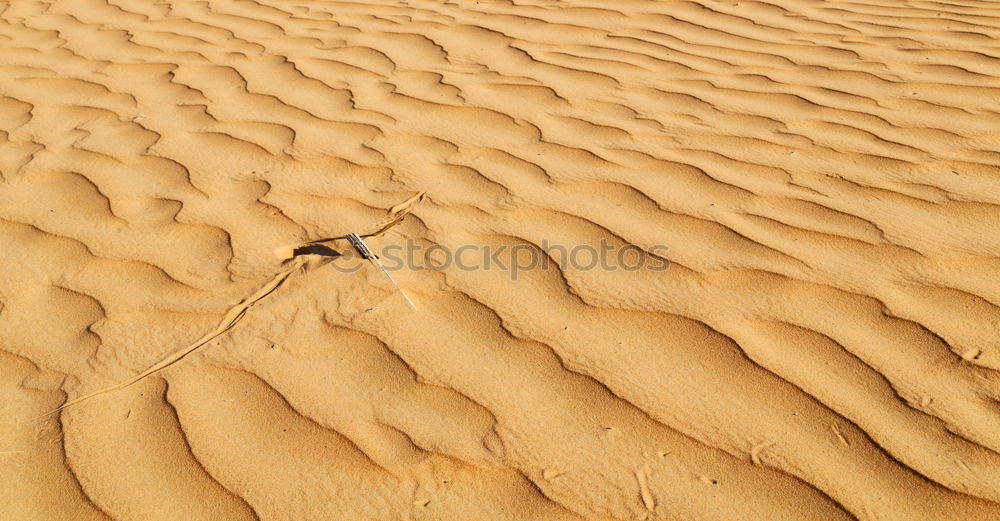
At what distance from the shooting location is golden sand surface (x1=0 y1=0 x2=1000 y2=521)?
1402mm

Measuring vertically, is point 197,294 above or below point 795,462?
below

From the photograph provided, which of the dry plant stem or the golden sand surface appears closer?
the golden sand surface

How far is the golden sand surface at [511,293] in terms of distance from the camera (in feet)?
4.60

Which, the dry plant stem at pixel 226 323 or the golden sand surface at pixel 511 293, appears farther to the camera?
the dry plant stem at pixel 226 323

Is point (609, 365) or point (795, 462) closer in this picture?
point (795, 462)

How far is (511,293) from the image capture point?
186 cm

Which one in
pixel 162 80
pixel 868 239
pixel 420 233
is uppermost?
pixel 868 239

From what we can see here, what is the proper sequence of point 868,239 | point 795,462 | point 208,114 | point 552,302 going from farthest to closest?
point 208,114, point 868,239, point 552,302, point 795,462

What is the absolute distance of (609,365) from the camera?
163 centimetres

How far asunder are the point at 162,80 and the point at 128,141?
0.70 meters

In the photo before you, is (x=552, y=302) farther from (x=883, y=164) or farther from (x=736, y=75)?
(x=736, y=75)

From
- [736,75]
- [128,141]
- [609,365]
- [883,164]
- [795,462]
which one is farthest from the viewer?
[736,75]

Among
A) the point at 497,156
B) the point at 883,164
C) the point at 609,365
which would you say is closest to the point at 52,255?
the point at 497,156

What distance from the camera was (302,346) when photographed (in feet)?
5.64
